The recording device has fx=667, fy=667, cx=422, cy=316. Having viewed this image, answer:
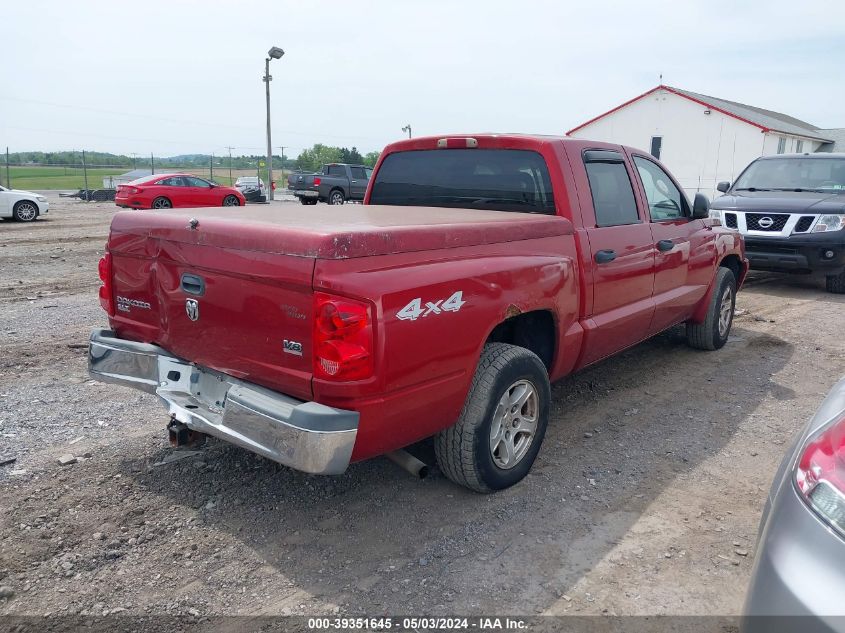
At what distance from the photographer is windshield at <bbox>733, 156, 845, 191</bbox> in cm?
1026

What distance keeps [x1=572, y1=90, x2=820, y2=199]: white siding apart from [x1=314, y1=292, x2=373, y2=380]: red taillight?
35.6 meters

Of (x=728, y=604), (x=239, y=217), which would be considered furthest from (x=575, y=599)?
(x=239, y=217)

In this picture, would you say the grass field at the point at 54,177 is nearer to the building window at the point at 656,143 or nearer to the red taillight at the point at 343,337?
the building window at the point at 656,143

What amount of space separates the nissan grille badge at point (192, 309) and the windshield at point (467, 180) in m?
2.05

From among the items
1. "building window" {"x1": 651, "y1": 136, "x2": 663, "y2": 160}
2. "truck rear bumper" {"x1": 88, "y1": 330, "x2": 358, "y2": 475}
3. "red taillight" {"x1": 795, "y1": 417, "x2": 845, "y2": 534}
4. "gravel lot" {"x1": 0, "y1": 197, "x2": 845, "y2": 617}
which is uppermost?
"building window" {"x1": 651, "y1": 136, "x2": 663, "y2": 160}

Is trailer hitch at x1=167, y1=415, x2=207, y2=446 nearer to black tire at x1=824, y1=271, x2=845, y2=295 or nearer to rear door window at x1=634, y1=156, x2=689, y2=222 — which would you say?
rear door window at x1=634, y1=156, x2=689, y2=222

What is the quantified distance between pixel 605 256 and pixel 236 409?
2526mm

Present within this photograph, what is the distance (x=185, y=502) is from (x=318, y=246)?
5.58ft

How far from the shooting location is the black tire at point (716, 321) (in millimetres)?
6189

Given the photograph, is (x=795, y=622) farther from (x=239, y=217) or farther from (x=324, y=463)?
(x=239, y=217)

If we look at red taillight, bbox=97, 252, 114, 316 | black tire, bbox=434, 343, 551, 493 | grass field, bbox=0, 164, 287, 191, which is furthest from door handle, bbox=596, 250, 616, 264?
grass field, bbox=0, 164, 287, 191

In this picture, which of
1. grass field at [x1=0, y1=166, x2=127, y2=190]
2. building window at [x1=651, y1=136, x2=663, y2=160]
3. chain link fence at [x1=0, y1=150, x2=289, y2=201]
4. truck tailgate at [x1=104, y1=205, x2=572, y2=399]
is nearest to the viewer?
truck tailgate at [x1=104, y1=205, x2=572, y2=399]

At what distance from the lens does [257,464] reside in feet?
12.9

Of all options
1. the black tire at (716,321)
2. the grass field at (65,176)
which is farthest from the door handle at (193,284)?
the grass field at (65,176)
